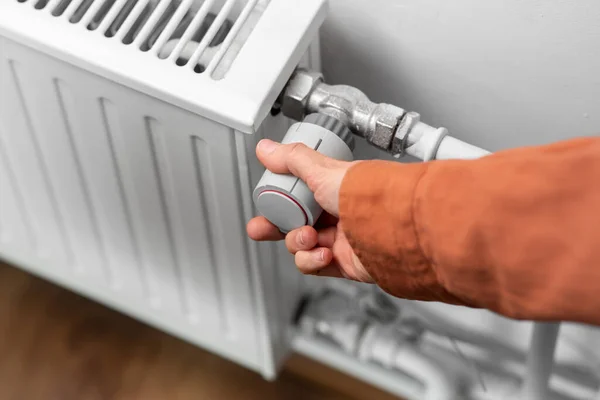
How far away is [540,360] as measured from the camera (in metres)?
0.63

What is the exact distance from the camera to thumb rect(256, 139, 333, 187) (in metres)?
0.47

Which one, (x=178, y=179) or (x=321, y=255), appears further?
(x=178, y=179)

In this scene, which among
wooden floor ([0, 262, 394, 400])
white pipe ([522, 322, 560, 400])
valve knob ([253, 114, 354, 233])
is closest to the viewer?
valve knob ([253, 114, 354, 233])

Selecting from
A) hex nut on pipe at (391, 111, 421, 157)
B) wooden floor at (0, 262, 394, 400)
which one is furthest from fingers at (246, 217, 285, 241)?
wooden floor at (0, 262, 394, 400)

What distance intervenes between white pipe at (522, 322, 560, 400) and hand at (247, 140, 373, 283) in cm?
18

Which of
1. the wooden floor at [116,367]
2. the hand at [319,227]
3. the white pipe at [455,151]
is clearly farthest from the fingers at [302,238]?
the wooden floor at [116,367]

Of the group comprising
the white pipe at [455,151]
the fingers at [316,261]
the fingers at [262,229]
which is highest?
the white pipe at [455,151]

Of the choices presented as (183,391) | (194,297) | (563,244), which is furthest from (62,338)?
(563,244)

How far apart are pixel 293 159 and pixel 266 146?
3 cm

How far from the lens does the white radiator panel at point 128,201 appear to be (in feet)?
1.85

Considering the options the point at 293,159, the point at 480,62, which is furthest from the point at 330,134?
the point at 480,62

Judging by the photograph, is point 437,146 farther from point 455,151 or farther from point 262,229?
point 262,229

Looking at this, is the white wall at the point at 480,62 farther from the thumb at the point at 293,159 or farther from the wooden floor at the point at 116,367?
the wooden floor at the point at 116,367

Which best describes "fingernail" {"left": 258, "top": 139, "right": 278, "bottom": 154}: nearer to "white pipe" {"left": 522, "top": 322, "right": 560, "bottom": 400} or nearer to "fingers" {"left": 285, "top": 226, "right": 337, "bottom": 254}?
"fingers" {"left": 285, "top": 226, "right": 337, "bottom": 254}
